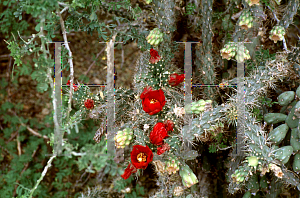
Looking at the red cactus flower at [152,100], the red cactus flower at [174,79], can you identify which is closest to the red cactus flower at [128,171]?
the red cactus flower at [152,100]

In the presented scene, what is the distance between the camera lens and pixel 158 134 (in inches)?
29.8

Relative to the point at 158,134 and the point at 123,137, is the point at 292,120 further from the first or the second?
the point at 123,137

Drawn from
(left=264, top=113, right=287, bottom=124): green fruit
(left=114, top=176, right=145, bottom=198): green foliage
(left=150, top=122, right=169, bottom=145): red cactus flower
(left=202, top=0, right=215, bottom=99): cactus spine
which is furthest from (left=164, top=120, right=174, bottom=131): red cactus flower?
(left=114, top=176, right=145, bottom=198): green foliage

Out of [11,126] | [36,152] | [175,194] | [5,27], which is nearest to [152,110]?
[175,194]

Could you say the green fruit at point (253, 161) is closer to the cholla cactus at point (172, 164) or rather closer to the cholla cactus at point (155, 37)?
the cholla cactus at point (172, 164)

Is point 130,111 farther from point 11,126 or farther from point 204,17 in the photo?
point 11,126

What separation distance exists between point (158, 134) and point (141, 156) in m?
0.08

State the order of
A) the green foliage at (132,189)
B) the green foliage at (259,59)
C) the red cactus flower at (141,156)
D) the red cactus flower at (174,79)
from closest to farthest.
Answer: the red cactus flower at (141,156) < the red cactus flower at (174,79) < the green foliage at (259,59) < the green foliage at (132,189)

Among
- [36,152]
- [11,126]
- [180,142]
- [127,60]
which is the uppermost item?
[127,60]

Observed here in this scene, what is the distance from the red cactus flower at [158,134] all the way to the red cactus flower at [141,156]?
6 centimetres

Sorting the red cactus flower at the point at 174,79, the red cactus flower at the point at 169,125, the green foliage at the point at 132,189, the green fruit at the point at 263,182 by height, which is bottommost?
the green foliage at the point at 132,189

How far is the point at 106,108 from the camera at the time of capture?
92cm

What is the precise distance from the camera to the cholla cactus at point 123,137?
2.48ft

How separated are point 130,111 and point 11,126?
945 mm
